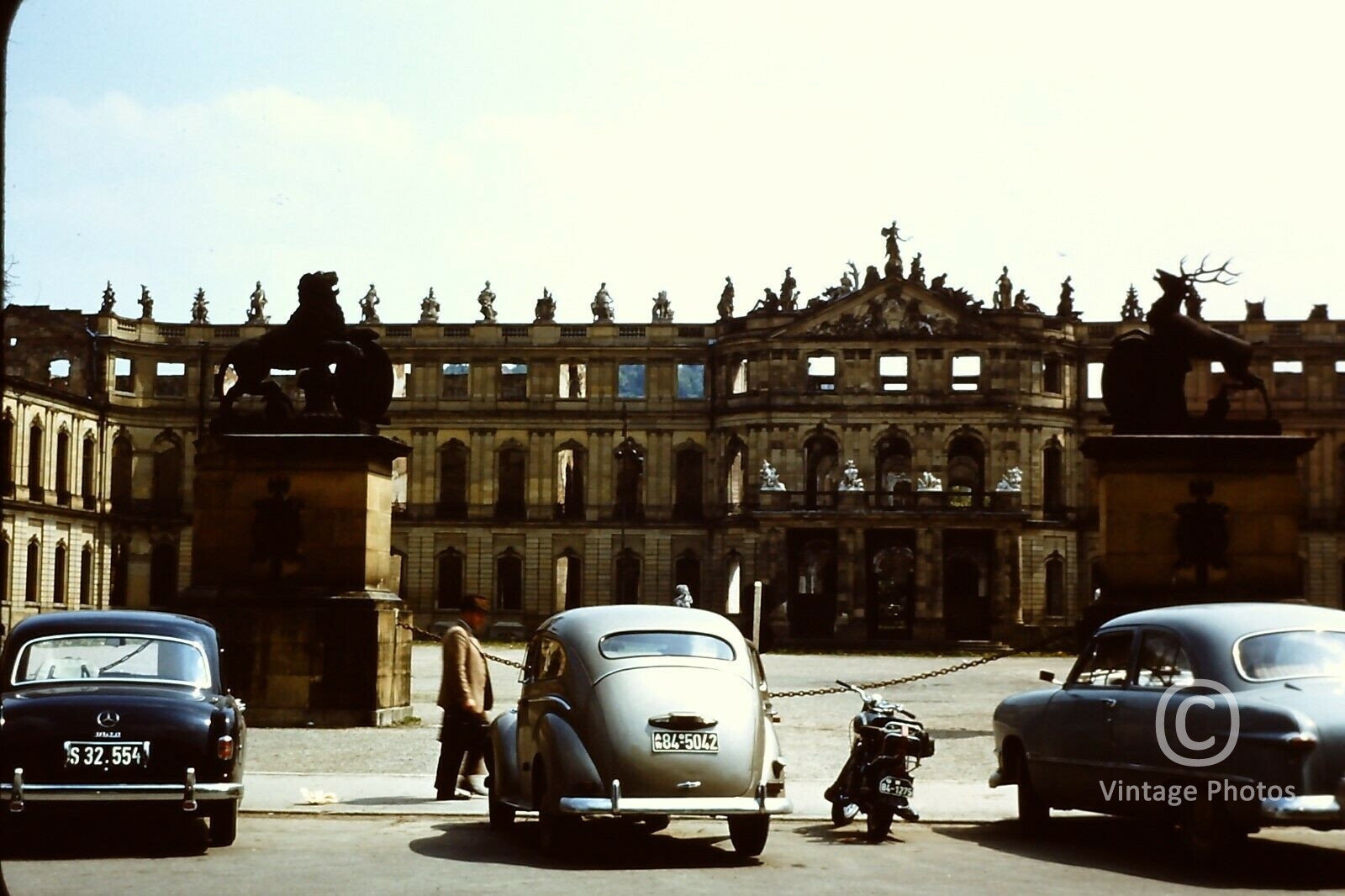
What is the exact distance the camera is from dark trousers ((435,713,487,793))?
49.5 feet

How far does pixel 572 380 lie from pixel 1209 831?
68.5 metres

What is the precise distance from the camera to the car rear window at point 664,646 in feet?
40.2

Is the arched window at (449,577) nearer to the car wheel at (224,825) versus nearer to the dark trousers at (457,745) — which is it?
the dark trousers at (457,745)

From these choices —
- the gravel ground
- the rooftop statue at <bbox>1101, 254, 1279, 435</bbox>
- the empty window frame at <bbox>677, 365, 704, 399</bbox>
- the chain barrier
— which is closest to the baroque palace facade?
the empty window frame at <bbox>677, 365, 704, 399</bbox>

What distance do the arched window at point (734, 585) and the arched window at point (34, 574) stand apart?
2606 centimetres

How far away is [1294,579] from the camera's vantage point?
20.0 m

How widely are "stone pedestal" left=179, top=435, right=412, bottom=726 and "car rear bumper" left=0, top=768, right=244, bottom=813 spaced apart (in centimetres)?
970

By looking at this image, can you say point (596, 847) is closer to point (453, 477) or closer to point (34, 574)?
point (34, 574)

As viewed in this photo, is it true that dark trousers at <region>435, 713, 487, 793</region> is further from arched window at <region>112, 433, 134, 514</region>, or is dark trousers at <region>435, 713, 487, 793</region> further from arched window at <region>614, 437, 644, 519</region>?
arched window at <region>112, 433, 134, 514</region>

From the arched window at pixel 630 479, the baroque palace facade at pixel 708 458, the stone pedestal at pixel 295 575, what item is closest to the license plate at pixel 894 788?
the stone pedestal at pixel 295 575

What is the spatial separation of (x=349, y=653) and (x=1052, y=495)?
57266mm

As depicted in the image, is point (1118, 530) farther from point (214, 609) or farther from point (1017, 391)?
point (1017, 391)

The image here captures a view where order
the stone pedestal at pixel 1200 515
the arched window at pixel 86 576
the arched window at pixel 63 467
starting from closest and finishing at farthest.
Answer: the stone pedestal at pixel 1200 515 → the arched window at pixel 63 467 → the arched window at pixel 86 576

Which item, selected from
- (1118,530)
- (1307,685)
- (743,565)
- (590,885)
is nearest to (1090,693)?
(1307,685)
